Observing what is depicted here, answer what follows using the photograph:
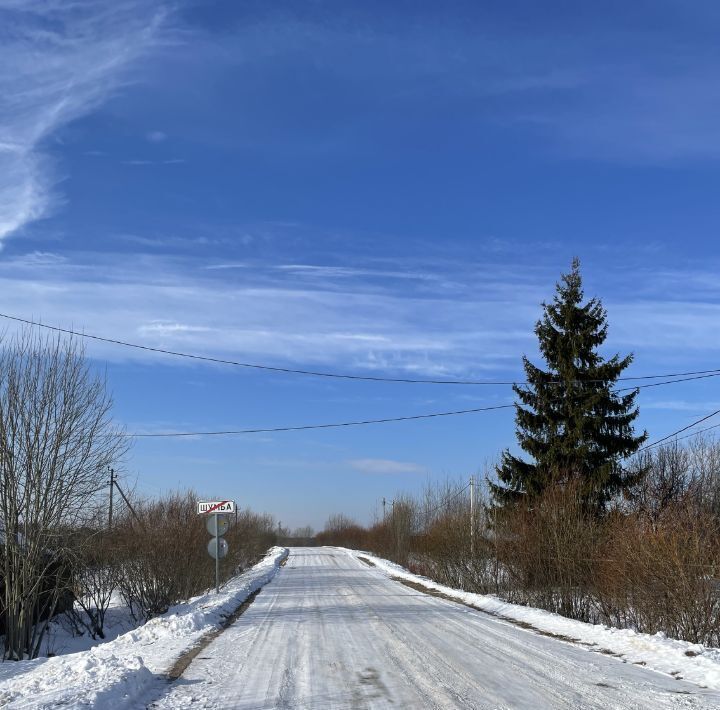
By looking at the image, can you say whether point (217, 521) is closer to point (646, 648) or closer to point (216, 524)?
point (216, 524)

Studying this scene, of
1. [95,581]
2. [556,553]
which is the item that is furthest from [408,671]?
[95,581]

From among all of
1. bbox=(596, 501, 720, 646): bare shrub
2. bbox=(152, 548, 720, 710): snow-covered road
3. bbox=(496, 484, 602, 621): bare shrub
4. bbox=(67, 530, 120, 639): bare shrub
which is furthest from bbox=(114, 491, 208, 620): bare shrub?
bbox=(596, 501, 720, 646): bare shrub

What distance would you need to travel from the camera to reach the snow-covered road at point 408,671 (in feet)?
27.5

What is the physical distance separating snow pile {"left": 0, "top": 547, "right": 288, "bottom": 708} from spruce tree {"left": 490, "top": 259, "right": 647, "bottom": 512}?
1729 cm

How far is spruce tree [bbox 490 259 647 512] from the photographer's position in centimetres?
2931

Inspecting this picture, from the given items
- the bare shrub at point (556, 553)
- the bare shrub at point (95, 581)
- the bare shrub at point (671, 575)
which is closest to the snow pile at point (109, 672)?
the bare shrub at point (95, 581)

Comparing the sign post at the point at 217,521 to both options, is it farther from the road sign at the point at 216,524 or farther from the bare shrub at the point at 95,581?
the bare shrub at the point at 95,581

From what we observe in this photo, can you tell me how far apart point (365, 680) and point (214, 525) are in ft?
46.2

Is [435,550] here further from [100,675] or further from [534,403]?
[100,675]

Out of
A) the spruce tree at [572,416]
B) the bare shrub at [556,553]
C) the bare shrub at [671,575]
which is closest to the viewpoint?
the bare shrub at [671,575]

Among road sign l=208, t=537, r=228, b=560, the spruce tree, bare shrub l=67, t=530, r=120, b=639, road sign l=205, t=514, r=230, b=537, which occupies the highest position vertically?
the spruce tree

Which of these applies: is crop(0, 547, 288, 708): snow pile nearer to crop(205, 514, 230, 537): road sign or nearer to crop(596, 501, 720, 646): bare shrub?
crop(205, 514, 230, 537): road sign

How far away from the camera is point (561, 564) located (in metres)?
→ 19.9

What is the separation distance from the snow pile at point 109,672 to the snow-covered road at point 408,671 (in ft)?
1.57
